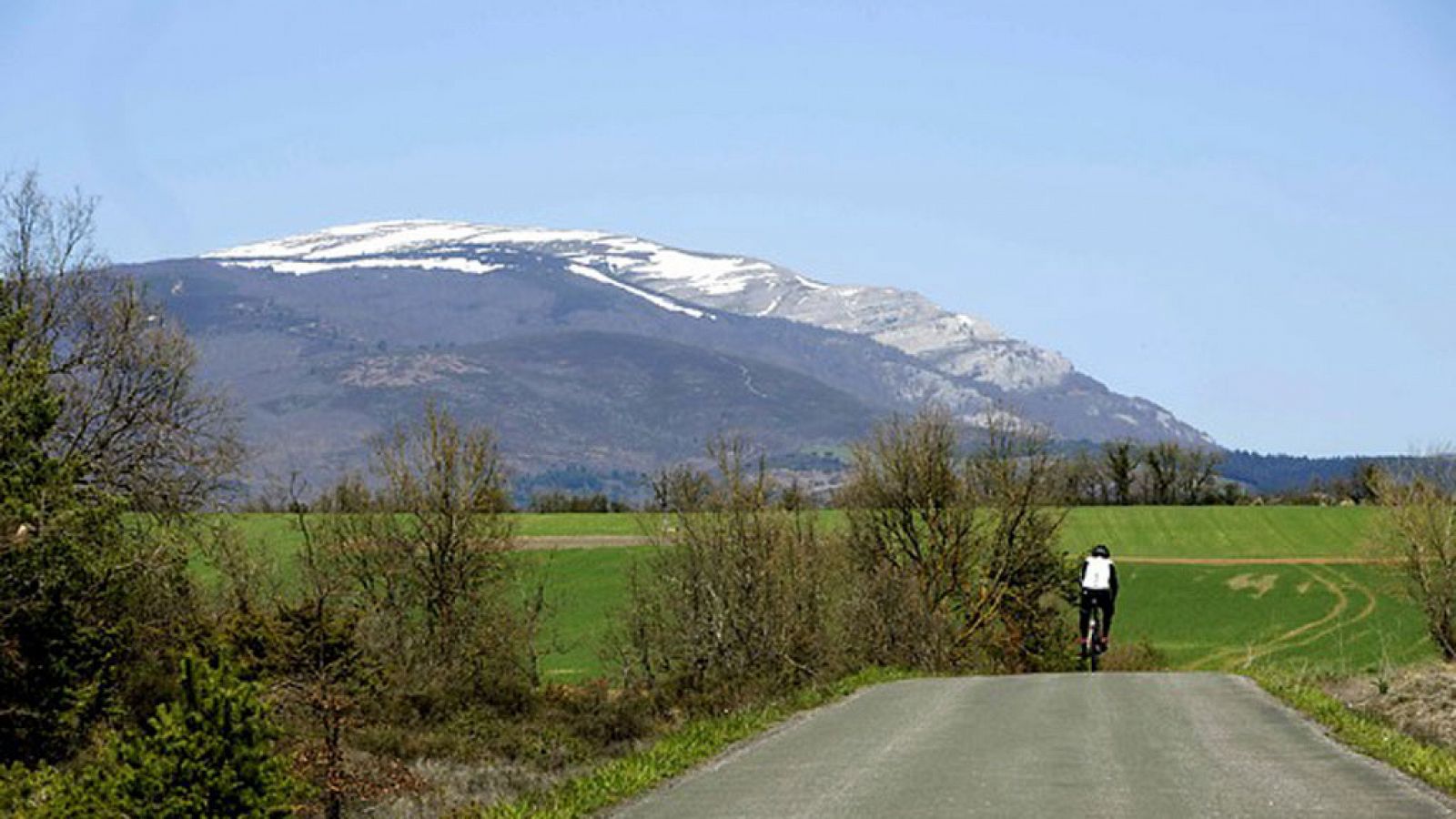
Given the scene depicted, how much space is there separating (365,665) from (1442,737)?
27.2 meters

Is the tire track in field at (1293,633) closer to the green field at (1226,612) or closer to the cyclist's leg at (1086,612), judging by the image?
the green field at (1226,612)

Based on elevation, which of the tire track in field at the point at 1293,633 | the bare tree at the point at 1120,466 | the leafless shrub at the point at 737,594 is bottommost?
the tire track in field at the point at 1293,633

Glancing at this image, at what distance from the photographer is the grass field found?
89562 mm

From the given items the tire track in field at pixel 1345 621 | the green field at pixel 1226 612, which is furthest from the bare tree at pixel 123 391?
the tire track in field at pixel 1345 621

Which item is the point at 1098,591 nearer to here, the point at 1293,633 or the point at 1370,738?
the point at 1370,738

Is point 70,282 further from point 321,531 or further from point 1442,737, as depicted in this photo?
point 1442,737

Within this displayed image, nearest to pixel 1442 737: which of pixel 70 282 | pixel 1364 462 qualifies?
pixel 70 282

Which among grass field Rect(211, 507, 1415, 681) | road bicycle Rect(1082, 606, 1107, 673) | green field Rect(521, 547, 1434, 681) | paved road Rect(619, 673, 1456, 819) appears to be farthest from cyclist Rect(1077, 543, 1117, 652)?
green field Rect(521, 547, 1434, 681)

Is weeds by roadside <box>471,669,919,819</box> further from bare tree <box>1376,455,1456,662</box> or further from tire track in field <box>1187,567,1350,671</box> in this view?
tire track in field <box>1187,567,1350,671</box>

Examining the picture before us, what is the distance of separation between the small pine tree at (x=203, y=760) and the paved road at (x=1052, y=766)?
327 cm

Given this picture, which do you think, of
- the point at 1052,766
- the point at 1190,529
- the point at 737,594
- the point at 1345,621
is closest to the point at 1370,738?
the point at 1052,766

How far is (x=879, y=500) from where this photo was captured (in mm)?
67312

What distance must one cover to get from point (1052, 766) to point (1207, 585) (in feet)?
324

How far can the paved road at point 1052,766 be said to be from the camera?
14.3 metres
